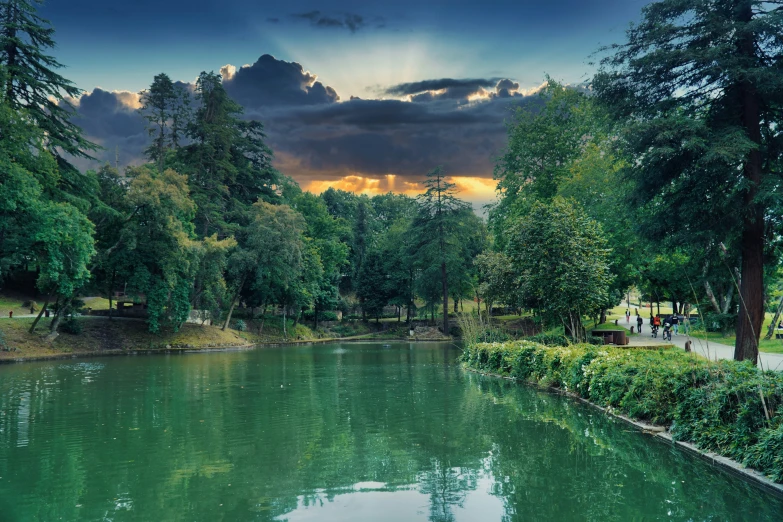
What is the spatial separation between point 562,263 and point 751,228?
23.5 feet

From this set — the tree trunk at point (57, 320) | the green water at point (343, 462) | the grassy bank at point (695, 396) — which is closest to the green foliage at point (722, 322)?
the grassy bank at point (695, 396)

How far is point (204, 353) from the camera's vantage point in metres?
38.0

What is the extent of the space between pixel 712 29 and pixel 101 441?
16.8 meters

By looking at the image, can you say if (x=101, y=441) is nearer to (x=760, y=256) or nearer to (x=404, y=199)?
(x=760, y=256)

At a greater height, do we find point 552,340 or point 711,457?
point 552,340

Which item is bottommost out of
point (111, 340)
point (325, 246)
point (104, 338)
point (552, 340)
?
point (111, 340)

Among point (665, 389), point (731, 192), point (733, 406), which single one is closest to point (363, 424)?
point (665, 389)

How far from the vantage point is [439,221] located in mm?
60094

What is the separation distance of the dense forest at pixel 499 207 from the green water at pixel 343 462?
6.62 metres

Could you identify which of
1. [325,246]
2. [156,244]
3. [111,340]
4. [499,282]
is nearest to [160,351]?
[111,340]

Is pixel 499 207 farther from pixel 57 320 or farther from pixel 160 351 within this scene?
pixel 57 320

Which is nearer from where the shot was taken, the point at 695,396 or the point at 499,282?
the point at 695,396

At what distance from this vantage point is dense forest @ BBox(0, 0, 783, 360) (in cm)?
1496

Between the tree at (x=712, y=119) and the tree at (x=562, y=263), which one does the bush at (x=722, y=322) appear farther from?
the tree at (x=712, y=119)
